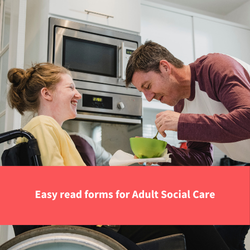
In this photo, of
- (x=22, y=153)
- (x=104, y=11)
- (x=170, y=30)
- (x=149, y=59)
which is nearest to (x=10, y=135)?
(x=22, y=153)

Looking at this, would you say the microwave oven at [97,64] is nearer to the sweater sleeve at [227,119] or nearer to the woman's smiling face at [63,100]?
the woman's smiling face at [63,100]

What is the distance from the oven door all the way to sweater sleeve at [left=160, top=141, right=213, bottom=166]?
2.85ft

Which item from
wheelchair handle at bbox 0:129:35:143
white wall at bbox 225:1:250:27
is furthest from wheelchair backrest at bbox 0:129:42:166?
white wall at bbox 225:1:250:27

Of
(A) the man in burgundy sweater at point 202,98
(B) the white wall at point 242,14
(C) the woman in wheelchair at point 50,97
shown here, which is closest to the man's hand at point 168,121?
(A) the man in burgundy sweater at point 202,98

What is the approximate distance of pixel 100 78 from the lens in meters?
2.01

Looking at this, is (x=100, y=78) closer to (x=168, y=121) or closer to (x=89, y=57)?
(x=89, y=57)

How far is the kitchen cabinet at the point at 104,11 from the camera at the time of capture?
1969 millimetres

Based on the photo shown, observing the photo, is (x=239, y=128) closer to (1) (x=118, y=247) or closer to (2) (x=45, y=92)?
(1) (x=118, y=247)

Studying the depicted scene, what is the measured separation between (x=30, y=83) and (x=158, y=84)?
0.60 m

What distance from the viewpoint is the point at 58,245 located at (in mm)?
718

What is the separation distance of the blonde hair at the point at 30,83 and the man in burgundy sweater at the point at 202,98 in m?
0.38

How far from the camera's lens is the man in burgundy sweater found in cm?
97

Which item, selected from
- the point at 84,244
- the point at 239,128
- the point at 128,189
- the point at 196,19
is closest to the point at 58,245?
the point at 84,244

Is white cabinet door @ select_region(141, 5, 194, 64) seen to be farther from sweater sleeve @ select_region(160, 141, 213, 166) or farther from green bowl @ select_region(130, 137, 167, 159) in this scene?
green bowl @ select_region(130, 137, 167, 159)
